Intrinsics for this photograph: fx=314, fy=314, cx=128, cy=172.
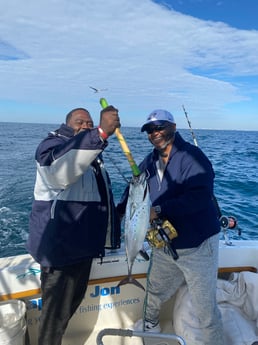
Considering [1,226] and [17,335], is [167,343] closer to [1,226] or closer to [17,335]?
[17,335]

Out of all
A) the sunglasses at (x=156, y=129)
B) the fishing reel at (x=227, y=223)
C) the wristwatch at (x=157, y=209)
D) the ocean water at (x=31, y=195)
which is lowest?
the ocean water at (x=31, y=195)

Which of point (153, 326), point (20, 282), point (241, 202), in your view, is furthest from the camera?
point (241, 202)

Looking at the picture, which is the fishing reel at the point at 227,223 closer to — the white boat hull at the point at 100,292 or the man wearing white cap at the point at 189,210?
the white boat hull at the point at 100,292

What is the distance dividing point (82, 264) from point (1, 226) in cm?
456

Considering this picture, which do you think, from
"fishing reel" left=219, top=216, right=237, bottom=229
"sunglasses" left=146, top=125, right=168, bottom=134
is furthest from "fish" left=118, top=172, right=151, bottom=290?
"fishing reel" left=219, top=216, right=237, bottom=229

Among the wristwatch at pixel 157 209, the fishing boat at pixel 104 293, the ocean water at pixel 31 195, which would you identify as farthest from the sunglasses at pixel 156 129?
the fishing boat at pixel 104 293

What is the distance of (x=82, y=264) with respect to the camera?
103 inches

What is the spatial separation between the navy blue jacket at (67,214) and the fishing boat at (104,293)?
0.60 meters

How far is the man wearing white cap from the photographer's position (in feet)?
8.49

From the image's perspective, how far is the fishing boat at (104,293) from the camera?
9.50 ft

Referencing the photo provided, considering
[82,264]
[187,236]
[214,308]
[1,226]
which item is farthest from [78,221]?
[1,226]

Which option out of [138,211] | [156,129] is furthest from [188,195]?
[156,129]

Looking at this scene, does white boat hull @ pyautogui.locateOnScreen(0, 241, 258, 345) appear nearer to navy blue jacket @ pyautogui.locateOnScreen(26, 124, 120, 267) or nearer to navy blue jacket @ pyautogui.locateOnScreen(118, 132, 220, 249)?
navy blue jacket @ pyautogui.locateOnScreen(26, 124, 120, 267)

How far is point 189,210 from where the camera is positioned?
8.28 ft
